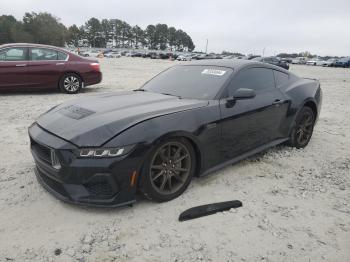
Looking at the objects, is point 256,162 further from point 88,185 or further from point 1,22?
point 1,22

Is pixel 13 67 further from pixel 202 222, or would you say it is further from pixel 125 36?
pixel 125 36

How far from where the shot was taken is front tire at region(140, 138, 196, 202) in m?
3.20

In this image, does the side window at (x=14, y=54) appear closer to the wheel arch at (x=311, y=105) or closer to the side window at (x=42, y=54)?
the side window at (x=42, y=54)

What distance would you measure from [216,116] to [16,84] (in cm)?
697

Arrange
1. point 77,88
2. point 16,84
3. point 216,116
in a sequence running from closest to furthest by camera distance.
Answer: point 216,116 < point 16,84 < point 77,88

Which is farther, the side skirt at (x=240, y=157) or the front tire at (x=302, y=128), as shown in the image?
the front tire at (x=302, y=128)

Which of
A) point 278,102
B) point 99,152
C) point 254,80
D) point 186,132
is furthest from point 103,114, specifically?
point 278,102

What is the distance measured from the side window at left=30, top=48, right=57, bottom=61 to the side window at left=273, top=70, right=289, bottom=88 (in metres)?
6.60

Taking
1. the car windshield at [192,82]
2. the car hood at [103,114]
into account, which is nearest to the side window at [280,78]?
the car windshield at [192,82]

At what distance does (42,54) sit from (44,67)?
1.23 feet

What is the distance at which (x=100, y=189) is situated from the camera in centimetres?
304

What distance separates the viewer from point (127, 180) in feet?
9.98

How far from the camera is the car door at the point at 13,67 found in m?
8.63

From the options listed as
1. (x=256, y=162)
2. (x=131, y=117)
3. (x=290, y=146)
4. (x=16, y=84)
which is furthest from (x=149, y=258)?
(x=16, y=84)
